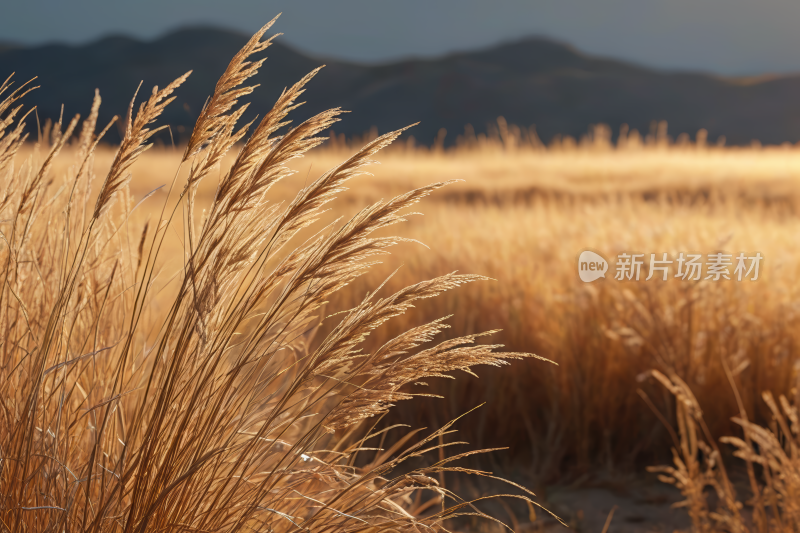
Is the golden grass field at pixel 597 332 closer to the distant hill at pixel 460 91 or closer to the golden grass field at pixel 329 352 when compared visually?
the golden grass field at pixel 329 352

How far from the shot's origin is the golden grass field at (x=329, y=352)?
0.89m

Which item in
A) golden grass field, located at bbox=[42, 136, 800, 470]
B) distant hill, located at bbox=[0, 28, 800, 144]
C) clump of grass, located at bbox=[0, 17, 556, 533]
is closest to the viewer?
clump of grass, located at bbox=[0, 17, 556, 533]

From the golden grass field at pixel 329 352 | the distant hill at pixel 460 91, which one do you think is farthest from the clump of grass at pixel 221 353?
the distant hill at pixel 460 91

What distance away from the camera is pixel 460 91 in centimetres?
4850

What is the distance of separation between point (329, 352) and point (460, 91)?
49555 millimetres

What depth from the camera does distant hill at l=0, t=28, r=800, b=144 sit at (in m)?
42.9

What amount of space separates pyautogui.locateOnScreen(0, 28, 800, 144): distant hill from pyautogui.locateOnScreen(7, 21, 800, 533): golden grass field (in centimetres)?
3950

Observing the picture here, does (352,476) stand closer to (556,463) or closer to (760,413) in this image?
(556,463)

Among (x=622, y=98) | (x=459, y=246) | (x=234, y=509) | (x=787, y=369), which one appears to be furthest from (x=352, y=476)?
(x=622, y=98)

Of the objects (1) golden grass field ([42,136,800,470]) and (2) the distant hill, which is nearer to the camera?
(1) golden grass field ([42,136,800,470])

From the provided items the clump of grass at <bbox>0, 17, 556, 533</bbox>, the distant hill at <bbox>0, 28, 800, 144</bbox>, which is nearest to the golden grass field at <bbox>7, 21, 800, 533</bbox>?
the clump of grass at <bbox>0, 17, 556, 533</bbox>

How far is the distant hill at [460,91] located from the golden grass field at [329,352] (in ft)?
130

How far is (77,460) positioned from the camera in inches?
42.4

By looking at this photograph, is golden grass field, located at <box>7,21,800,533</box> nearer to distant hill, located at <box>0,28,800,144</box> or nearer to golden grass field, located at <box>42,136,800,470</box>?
golden grass field, located at <box>42,136,800,470</box>
